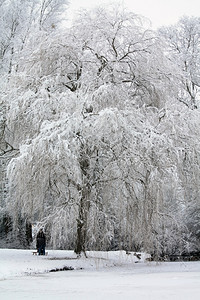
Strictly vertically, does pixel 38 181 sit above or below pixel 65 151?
below

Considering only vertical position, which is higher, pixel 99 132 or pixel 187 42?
pixel 187 42

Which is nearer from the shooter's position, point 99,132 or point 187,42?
point 99,132

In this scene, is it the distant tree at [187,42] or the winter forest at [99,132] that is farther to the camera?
the distant tree at [187,42]

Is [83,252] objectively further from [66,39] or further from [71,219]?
[66,39]

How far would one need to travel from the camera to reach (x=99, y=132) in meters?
9.55

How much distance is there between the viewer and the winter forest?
9.34 meters

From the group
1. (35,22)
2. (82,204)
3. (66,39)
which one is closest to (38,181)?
(82,204)

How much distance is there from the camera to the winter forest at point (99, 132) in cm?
934

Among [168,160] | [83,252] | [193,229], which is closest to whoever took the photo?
[168,160]

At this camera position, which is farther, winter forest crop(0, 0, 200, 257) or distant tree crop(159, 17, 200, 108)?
distant tree crop(159, 17, 200, 108)

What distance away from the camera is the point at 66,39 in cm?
1217

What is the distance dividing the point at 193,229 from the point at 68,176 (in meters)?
7.19

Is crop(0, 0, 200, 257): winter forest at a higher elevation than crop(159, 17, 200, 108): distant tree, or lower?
lower

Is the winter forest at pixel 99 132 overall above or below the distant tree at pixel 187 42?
below
